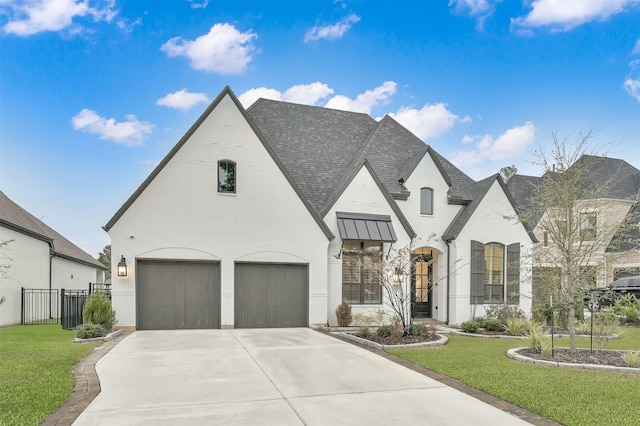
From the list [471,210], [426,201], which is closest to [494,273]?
[471,210]

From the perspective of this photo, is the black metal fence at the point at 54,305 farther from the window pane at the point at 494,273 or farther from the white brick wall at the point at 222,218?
the window pane at the point at 494,273

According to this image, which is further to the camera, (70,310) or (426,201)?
(426,201)

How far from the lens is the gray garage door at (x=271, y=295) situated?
15.1m

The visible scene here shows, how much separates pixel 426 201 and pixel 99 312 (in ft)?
44.2

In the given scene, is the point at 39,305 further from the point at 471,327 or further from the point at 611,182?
the point at 611,182

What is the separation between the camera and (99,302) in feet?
42.8

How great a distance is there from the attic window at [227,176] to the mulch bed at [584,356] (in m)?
10.6

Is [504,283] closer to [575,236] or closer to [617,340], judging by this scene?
[617,340]

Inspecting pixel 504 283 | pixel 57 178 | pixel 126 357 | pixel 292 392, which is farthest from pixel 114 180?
pixel 504 283

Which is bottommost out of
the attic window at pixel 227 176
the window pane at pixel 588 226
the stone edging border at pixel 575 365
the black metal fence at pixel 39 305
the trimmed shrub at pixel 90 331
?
the black metal fence at pixel 39 305

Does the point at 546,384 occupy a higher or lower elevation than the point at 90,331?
higher

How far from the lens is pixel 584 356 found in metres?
9.29

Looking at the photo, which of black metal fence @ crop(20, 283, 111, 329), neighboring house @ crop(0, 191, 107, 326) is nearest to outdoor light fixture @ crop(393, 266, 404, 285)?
black metal fence @ crop(20, 283, 111, 329)

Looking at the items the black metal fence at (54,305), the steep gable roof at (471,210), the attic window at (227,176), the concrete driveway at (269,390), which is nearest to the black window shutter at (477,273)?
the steep gable roof at (471,210)
